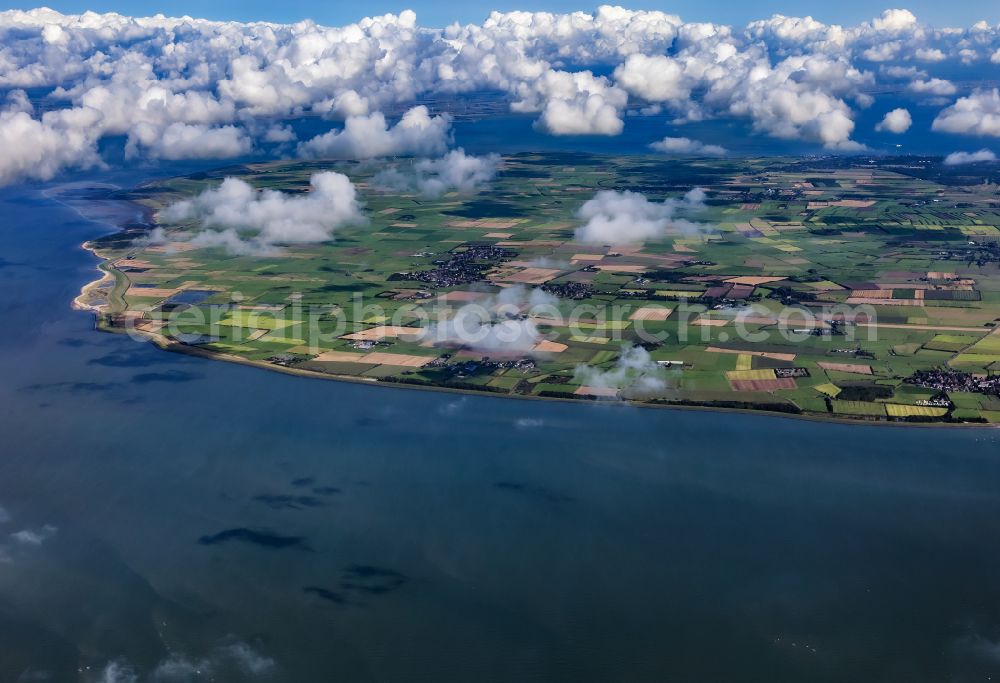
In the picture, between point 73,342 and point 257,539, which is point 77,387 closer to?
point 73,342

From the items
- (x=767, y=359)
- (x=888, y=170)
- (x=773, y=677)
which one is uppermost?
(x=888, y=170)

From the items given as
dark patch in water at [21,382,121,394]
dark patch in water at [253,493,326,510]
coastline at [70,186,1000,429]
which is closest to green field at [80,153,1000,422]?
coastline at [70,186,1000,429]

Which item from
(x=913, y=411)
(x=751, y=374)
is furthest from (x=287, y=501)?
(x=913, y=411)

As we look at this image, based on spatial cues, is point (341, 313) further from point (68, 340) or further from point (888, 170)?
point (888, 170)

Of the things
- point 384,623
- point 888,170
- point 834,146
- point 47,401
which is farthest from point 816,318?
point 834,146

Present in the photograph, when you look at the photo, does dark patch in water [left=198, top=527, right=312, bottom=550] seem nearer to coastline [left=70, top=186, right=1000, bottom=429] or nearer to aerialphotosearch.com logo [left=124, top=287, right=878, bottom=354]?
coastline [left=70, top=186, right=1000, bottom=429]
